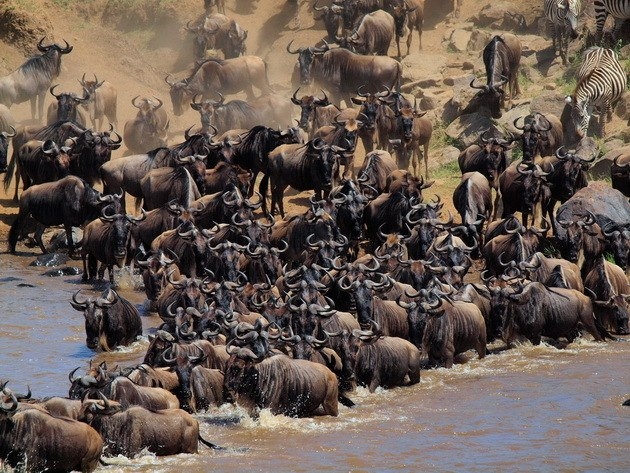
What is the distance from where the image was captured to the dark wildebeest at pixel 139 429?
13.4 m

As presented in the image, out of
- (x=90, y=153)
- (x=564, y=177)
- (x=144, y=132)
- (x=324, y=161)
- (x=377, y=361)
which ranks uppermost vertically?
(x=144, y=132)

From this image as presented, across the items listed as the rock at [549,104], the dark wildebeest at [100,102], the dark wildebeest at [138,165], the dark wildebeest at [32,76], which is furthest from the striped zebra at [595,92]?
the dark wildebeest at [32,76]

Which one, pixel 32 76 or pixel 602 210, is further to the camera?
pixel 32 76

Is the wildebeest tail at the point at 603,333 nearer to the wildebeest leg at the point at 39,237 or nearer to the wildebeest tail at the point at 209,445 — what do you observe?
the wildebeest tail at the point at 209,445

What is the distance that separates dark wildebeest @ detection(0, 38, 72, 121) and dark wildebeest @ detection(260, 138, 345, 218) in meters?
8.47

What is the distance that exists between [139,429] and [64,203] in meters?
10.4

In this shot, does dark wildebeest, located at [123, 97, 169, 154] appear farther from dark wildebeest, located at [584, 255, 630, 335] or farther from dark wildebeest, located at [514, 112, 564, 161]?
dark wildebeest, located at [584, 255, 630, 335]

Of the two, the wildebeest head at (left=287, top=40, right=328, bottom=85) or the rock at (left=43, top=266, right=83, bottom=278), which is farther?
the wildebeest head at (left=287, top=40, right=328, bottom=85)

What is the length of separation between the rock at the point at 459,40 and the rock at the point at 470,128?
13.1 feet

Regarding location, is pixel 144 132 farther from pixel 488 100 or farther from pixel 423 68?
pixel 488 100

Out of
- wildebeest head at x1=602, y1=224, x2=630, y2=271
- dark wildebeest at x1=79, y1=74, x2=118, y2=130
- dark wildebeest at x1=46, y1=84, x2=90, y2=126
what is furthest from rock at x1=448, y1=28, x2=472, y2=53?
wildebeest head at x1=602, y1=224, x2=630, y2=271

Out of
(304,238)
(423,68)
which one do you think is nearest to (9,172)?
(304,238)

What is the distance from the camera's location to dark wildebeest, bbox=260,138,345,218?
23.6 metres

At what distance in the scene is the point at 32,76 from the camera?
31.4m
